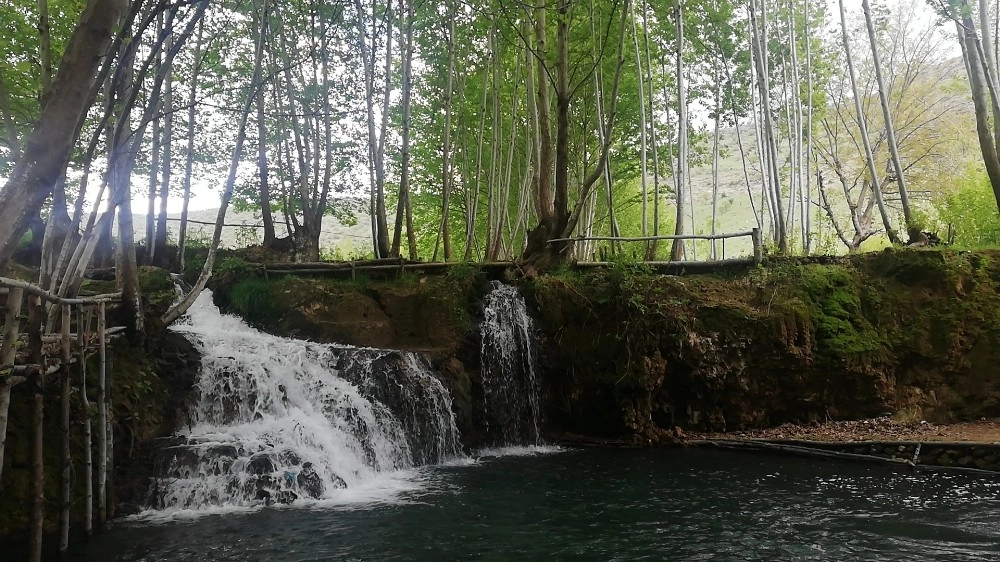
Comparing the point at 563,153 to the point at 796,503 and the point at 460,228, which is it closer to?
the point at 796,503

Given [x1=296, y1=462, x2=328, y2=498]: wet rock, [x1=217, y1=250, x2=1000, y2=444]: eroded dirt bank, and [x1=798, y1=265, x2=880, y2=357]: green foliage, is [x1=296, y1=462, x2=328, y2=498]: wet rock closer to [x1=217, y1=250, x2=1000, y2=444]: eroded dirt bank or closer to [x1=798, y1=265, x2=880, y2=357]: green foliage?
[x1=217, y1=250, x2=1000, y2=444]: eroded dirt bank

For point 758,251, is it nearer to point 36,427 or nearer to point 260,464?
point 260,464

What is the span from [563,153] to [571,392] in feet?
14.7

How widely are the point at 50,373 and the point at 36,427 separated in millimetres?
578

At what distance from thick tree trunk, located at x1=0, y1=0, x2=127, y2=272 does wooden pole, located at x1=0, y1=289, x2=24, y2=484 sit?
1522mm

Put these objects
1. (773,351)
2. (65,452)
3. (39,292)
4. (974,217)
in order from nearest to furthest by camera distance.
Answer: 1. (39,292)
2. (65,452)
3. (773,351)
4. (974,217)

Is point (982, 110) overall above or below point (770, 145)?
below

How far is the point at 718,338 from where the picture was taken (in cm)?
1116

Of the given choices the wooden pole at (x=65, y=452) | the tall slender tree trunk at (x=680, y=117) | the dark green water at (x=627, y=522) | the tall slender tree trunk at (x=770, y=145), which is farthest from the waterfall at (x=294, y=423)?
the tall slender tree trunk at (x=770, y=145)

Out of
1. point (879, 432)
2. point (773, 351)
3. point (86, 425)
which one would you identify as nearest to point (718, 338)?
point (773, 351)

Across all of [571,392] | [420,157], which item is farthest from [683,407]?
[420,157]

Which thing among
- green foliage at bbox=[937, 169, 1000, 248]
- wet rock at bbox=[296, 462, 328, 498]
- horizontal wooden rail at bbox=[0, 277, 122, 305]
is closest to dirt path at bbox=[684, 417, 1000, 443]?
green foliage at bbox=[937, 169, 1000, 248]

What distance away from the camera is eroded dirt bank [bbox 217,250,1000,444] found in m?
10.9

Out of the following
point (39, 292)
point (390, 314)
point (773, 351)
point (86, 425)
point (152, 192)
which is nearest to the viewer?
point (39, 292)
